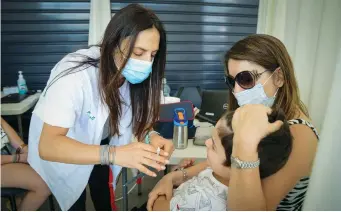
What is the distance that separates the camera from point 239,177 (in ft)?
2.53

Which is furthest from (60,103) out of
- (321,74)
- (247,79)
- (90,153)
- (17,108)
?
(17,108)

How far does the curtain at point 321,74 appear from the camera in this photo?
0.54 metres

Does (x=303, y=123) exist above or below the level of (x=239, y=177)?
above

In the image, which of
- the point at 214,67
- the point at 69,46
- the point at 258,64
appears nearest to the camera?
the point at 258,64

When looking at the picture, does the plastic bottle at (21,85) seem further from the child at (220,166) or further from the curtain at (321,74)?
the curtain at (321,74)

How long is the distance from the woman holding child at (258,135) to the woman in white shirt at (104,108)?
0.27 metres

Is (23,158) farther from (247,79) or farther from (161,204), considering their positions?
(247,79)

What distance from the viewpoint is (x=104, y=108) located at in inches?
48.6

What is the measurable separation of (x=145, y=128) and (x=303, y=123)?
798 mm

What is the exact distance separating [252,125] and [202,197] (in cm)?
49

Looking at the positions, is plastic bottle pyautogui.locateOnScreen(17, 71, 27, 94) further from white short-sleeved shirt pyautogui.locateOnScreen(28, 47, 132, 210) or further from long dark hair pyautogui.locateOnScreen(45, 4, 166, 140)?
long dark hair pyautogui.locateOnScreen(45, 4, 166, 140)

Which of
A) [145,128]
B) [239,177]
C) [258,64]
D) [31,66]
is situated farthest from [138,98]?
[31,66]

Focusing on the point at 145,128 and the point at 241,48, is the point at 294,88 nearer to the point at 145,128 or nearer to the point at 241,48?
the point at 241,48

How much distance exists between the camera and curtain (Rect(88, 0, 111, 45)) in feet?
8.12
